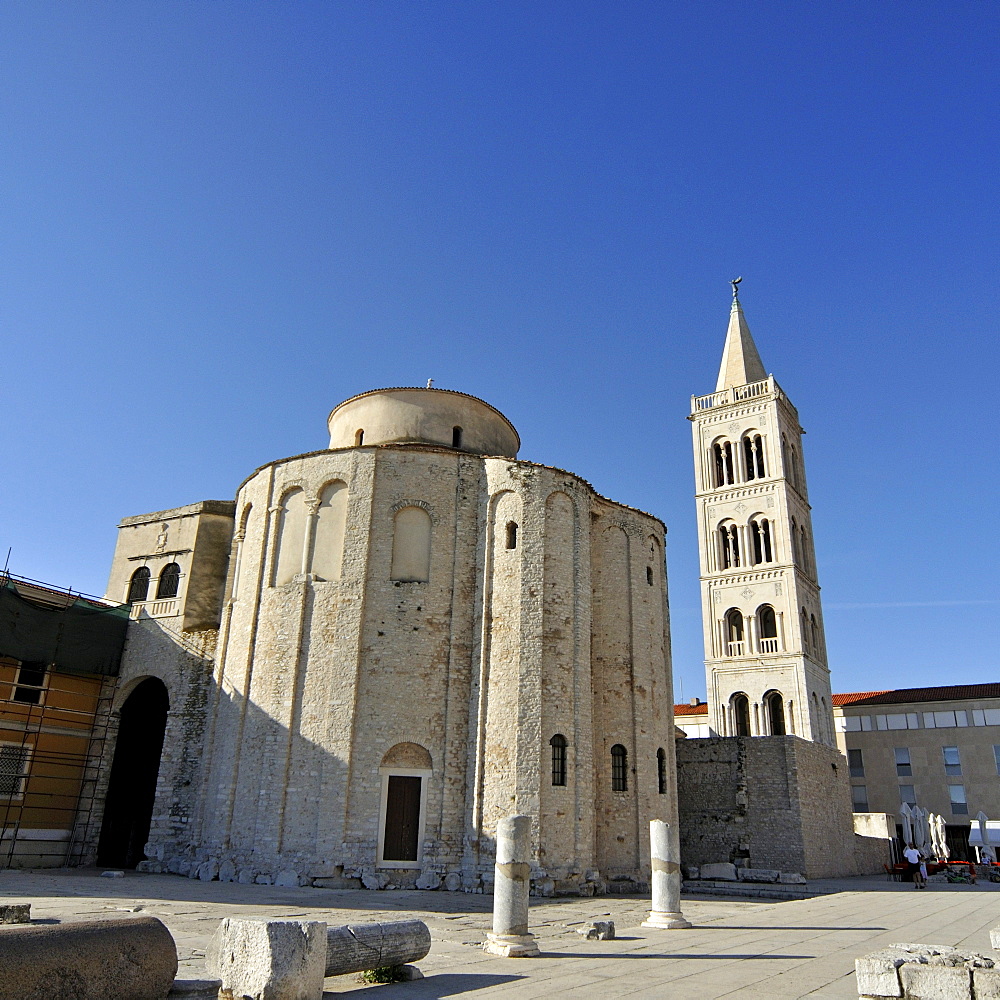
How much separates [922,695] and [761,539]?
14026 millimetres

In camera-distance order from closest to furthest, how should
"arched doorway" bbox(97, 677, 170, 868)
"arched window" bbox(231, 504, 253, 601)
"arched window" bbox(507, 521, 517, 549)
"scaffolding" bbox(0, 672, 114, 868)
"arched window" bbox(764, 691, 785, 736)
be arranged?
"arched window" bbox(507, 521, 517, 549)
"scaffolding" bbox(0, 672, 114, 868)
"arched window" bbox(231, 504, 253, 601)
"arched doorway" bbox(97, 677, 170, 868)
"arched window" bbox(764, 691, 785, 736)

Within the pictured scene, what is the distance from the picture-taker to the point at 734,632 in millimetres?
40438

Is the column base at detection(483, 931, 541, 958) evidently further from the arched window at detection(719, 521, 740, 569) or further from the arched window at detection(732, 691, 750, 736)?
the arched window at detection(719, 521, 740, 569)

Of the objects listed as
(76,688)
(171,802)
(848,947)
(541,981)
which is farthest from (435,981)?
(76,688)

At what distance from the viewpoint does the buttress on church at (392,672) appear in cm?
1778

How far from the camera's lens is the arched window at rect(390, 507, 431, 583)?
784 inches

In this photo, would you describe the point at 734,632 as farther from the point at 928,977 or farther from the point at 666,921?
the point at 928,977

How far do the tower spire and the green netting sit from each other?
34.1 meters

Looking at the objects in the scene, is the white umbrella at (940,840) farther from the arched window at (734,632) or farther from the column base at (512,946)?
the column base at (512,946)

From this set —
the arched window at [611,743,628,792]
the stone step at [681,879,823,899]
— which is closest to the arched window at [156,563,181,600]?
the arched window at [611,743,628,792]

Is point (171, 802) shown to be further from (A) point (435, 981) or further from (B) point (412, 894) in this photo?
(A) point (435, 981)

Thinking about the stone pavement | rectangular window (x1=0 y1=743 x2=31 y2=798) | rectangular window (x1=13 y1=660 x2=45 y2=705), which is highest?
rectangular window (x1=13 y1=660 x2=45 y2=705)

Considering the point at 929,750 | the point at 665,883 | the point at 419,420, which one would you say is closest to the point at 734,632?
the point at 929,750

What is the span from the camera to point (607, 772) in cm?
2006
